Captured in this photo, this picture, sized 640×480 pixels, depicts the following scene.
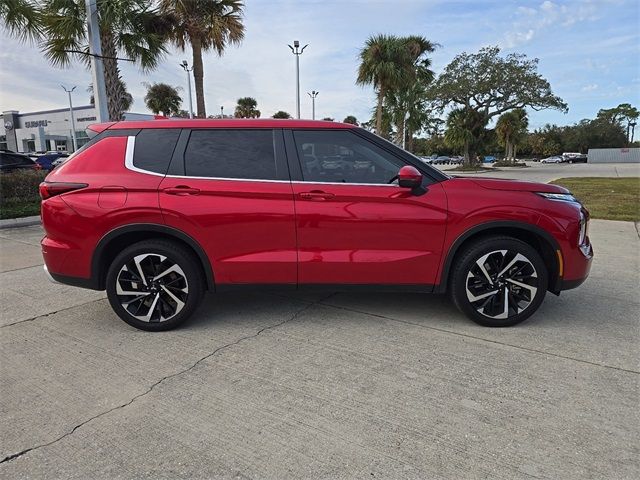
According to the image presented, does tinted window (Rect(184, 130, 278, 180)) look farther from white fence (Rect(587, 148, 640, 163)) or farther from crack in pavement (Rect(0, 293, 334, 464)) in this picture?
white fence (Rect(587, 148, 640, 163))

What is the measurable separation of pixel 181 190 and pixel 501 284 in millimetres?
2852

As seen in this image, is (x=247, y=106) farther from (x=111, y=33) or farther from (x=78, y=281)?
(x=78, y=281)

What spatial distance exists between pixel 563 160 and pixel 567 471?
261ft

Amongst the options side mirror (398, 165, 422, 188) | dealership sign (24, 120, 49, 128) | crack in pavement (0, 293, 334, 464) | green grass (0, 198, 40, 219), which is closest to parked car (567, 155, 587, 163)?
green grass (0, 198, 40, 219)

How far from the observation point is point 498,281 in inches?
147

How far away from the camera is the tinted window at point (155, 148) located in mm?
3750

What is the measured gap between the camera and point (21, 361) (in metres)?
3.32

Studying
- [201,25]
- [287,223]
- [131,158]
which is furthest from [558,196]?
[201,25]

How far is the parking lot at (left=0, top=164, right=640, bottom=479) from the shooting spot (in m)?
2.24

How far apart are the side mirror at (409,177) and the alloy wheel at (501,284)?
88cm

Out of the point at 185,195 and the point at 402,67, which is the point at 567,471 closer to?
the point at 185,195

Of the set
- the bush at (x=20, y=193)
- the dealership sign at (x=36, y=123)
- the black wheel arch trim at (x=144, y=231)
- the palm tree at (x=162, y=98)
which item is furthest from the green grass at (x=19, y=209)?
the dealership sign at (x=36, y=123)

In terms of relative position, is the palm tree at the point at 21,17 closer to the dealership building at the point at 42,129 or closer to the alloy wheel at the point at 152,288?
the alloy wheel at the point at 152,288

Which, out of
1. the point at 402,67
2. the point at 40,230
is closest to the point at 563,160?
the point at 402,67
